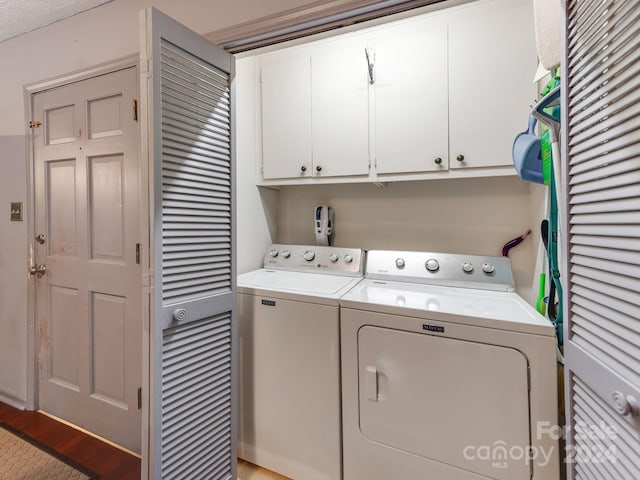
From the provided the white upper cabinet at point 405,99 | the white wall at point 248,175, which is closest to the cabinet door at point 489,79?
the white upper cabinet at point 405,99

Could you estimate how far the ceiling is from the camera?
1.69 m

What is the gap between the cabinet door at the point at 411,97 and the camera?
1.64m

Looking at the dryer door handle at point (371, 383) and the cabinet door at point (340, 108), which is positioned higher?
the cabinet door at point (340, 108)

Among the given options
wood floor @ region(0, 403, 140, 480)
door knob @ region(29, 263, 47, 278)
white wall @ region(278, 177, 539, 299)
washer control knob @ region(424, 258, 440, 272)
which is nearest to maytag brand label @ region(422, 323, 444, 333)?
washer control knob @ region(424, 258, 440, 272)

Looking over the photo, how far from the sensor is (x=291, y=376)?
4.95 feet

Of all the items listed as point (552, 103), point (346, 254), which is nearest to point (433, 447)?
point (346, 254)

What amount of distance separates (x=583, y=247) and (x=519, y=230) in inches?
42.3

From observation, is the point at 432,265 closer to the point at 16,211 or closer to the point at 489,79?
the point at 489,79

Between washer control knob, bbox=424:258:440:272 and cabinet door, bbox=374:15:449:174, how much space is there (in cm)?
52

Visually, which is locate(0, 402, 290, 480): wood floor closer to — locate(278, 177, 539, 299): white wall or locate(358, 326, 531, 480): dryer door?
locate(358, 326, 531, 480): dryer door

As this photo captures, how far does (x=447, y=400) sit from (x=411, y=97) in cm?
153

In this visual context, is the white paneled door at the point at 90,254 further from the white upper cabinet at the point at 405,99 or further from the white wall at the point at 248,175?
the white upper cabinet at the point at 405,99

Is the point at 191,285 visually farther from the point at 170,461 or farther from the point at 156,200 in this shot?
the point at 170,461

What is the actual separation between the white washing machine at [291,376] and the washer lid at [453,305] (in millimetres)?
153
